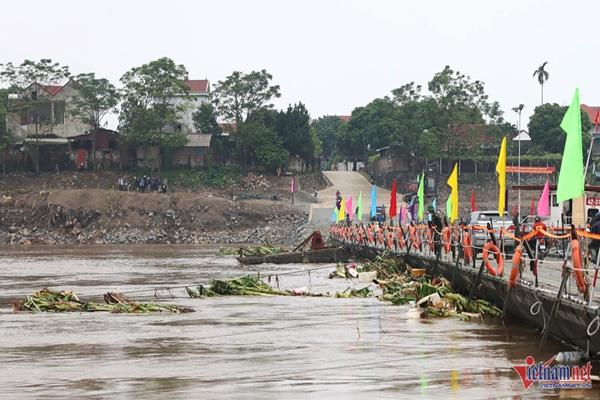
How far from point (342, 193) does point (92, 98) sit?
2266 cm

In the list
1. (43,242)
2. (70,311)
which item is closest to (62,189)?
(43,242)

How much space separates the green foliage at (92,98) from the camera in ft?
296

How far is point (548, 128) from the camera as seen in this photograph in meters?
94.8

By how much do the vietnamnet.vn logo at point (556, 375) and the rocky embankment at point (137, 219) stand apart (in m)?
61.9

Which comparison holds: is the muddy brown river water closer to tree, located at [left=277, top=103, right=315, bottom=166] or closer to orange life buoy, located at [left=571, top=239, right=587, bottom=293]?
orange life buoy, located at [left=571, top=239, right=587, bottom=293]

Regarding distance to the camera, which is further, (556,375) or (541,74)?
(541,74)

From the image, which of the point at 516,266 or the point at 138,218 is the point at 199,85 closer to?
the point at 138,218

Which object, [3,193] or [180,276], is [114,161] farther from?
[180,276]

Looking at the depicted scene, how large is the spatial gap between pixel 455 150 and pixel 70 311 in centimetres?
6688

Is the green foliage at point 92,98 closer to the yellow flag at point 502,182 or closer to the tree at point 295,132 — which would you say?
the tree at point 295,132

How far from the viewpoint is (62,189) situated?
88.2 meters

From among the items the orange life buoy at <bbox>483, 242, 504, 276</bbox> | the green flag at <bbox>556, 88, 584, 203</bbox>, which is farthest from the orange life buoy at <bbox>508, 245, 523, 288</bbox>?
the green flag at <bbox>556, 88, 584, 203</bbox>

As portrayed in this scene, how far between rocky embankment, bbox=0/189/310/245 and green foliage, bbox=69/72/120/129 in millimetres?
9948

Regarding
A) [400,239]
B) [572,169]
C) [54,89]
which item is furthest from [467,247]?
[54,89]
